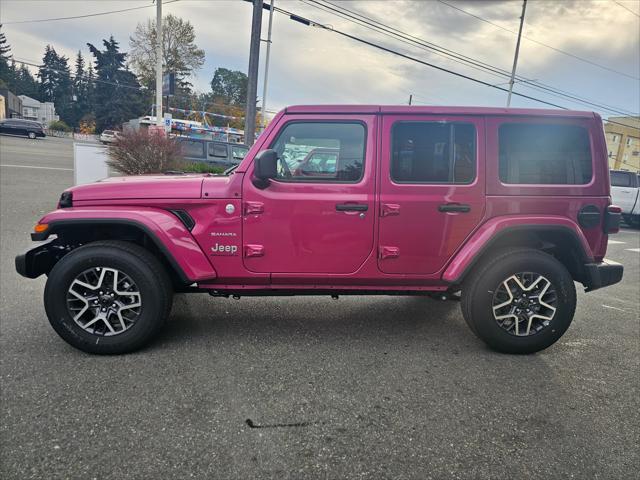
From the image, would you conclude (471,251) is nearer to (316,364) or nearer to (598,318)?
A: (316,364)

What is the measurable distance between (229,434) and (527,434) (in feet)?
5.69

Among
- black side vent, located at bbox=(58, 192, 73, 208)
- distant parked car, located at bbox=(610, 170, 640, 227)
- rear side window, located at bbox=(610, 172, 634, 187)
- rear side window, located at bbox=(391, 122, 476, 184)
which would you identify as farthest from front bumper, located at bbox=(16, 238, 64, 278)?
rear side window, located at bbox=(610, 172, 634, 187)

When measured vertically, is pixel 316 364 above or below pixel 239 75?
below

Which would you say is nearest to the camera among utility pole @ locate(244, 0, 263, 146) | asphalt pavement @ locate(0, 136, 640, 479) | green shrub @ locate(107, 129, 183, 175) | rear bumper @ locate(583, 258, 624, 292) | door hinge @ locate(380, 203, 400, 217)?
asphalt pavement @ locate(0, 136, 640, 479)

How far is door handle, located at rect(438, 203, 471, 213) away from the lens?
343cm

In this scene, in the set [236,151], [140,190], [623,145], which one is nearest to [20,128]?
[236,151]

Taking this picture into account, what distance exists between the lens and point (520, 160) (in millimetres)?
3539

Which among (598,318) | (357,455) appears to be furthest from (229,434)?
(598,318)

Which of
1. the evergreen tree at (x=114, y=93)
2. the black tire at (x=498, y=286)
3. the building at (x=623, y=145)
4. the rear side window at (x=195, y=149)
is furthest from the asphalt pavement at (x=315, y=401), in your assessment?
the evergreen tree at (x=114, y=93)

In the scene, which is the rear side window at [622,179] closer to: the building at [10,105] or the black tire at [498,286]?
the black tire at [498,286]

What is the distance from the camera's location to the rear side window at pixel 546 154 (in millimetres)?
3525

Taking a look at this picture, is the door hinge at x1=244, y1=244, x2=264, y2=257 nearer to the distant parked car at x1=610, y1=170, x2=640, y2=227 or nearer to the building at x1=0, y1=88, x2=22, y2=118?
the distant parked car at x1=610, y1=170, x2=640, y2=227

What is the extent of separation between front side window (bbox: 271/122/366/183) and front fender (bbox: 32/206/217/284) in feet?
3.12

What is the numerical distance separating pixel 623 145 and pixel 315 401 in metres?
56.9
